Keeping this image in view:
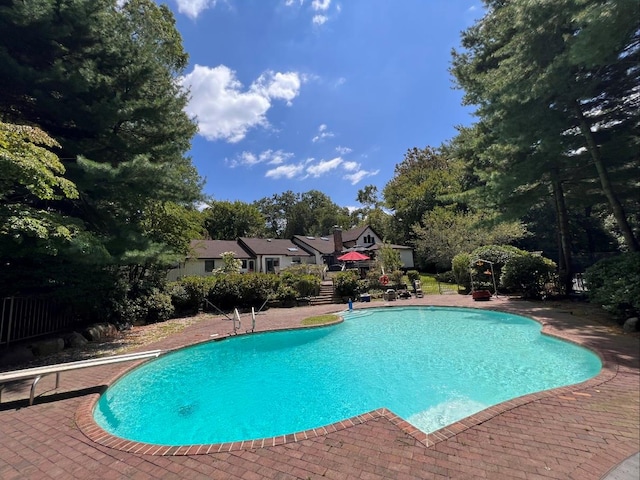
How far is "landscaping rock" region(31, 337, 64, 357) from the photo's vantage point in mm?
8555

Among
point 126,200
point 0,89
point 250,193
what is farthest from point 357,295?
point 250,193

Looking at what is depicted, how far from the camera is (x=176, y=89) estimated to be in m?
12.9

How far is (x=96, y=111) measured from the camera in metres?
9.62

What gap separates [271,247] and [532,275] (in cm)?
2813

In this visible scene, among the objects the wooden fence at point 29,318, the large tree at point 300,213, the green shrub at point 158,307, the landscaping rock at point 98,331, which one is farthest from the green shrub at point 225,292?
the large tree at point 300,213

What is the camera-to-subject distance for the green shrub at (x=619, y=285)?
8.27 metres

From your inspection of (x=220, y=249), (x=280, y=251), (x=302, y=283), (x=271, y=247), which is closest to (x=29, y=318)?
(x=302, y=283)

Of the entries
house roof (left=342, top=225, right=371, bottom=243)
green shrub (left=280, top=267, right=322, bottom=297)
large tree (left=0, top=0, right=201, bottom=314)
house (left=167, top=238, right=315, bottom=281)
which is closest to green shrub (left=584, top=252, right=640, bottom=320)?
green shrub (left=280, top=267, right=322, bottom=297)

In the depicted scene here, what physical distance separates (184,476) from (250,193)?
160 ft

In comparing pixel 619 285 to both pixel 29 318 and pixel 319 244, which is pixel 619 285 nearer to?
pixel 29 318

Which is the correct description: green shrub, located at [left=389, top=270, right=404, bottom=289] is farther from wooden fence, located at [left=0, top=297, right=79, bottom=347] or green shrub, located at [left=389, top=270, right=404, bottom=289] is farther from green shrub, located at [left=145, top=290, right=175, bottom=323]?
wooden fence, located at [left=0, top=297, right=79, bottom=347]

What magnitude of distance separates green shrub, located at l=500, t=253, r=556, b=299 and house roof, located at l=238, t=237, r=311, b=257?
2586 cm

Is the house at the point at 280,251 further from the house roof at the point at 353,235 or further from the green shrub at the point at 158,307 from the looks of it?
the green shrub at the point at 158,307

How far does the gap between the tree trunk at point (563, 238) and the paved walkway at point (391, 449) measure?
11280mm
